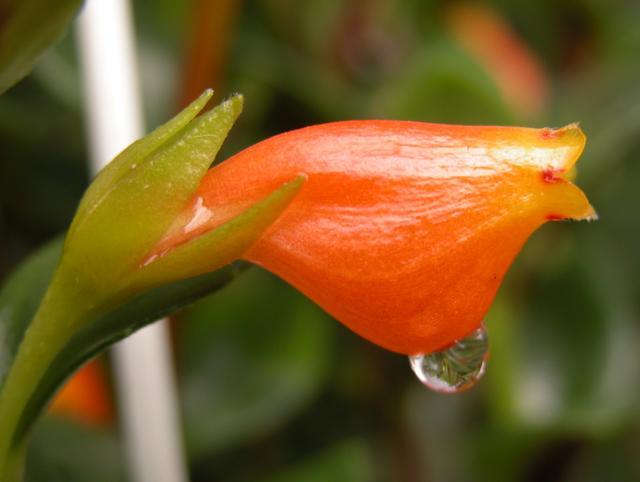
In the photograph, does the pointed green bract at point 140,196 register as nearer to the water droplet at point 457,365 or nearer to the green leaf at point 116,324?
the green leaf at point 116,324

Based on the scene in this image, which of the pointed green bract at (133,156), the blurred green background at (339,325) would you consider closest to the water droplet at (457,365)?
the pointed green bract at (133,156)

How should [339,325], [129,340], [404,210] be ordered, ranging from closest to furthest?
[404,210] → [129,340] → [339,325]

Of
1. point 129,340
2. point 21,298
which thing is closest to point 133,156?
point 21,298

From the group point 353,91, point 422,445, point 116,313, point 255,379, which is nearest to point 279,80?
point 353,91

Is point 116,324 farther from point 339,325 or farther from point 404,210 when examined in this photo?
point 339,325

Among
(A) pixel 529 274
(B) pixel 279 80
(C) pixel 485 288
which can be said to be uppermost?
(B) pixel 279 80

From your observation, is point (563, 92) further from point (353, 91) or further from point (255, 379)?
point (255, 379)

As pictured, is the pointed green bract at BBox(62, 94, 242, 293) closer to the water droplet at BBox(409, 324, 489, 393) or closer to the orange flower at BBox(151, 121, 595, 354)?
the orange flower at BBox(151, 121, 595, 354)
